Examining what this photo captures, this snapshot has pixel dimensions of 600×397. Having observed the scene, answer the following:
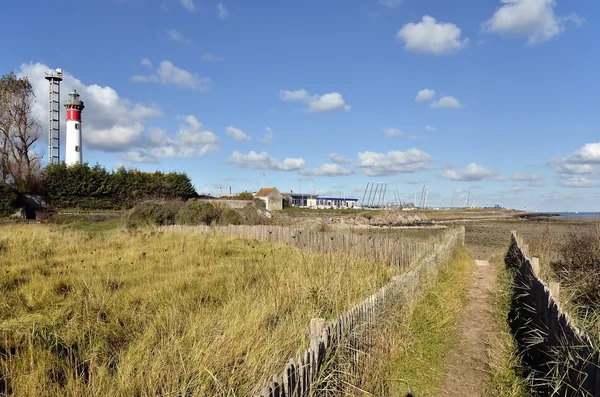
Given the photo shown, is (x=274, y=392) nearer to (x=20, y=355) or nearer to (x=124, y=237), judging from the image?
(x=20, y=355)

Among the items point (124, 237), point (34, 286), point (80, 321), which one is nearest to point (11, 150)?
point (124, 237)

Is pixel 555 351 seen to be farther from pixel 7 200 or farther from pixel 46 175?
pixel 46 175

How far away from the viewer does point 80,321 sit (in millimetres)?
4801

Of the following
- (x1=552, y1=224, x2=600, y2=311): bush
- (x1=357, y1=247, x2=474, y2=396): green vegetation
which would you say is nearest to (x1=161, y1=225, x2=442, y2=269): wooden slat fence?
(x1=357, y1=247, x2=474, y2=396): green vegetation

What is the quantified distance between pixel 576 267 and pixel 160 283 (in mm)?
8456

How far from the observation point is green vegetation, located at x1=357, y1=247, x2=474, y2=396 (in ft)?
12.4

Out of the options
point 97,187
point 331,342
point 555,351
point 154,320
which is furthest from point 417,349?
point 97,187

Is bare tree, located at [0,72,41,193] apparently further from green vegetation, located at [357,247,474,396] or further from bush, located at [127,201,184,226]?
green vegetation, located at [357,247,474,396]

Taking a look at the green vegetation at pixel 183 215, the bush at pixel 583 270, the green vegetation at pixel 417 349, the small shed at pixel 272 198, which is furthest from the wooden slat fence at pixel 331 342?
the small shed at pixel 272 198

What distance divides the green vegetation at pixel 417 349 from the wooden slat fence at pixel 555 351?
0.93 metres

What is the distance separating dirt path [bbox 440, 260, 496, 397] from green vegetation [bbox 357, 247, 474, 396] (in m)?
0.11

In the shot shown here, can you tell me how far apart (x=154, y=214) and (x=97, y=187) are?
16624 mm

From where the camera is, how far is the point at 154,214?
74.2 feet

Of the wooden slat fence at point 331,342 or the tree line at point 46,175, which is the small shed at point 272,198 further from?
the wooden slat fence at point 331,342
